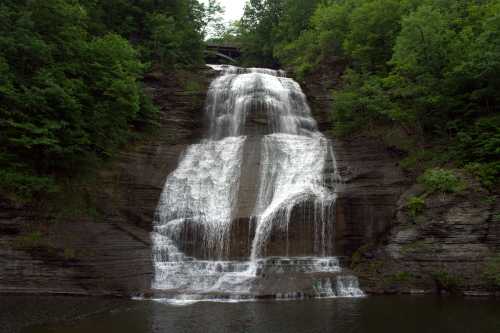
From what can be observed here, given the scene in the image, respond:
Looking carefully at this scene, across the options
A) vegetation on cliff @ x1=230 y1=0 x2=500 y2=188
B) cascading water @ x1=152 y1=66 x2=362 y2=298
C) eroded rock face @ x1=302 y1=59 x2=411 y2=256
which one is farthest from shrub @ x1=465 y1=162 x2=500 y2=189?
cascading water @ x1=152 y1=66 x2=362 y2=298

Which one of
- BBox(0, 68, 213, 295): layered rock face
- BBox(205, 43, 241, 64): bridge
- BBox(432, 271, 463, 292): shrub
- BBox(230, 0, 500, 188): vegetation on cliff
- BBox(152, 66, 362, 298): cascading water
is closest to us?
BBox(432, 271, 463, 292): shrub

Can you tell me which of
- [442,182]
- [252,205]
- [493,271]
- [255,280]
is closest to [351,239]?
[442,182]

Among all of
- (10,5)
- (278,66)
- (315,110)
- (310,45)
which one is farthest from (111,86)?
(278,66)

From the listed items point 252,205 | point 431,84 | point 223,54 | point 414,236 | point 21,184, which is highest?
point 223,54

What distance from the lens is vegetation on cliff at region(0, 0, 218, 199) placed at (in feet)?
57.5

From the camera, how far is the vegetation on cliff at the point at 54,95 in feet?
57.5

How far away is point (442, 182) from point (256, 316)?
9704 millimetres

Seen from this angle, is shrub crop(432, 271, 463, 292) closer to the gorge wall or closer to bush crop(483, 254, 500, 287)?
the gorge wall

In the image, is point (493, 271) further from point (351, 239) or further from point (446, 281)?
point (351, 239)

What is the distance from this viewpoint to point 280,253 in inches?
701

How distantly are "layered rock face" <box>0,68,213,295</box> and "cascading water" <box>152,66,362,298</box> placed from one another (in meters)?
0.75

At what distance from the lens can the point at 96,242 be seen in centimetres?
1766

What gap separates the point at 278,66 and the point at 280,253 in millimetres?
30595

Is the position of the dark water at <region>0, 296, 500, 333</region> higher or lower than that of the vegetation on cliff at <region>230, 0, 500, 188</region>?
lower
